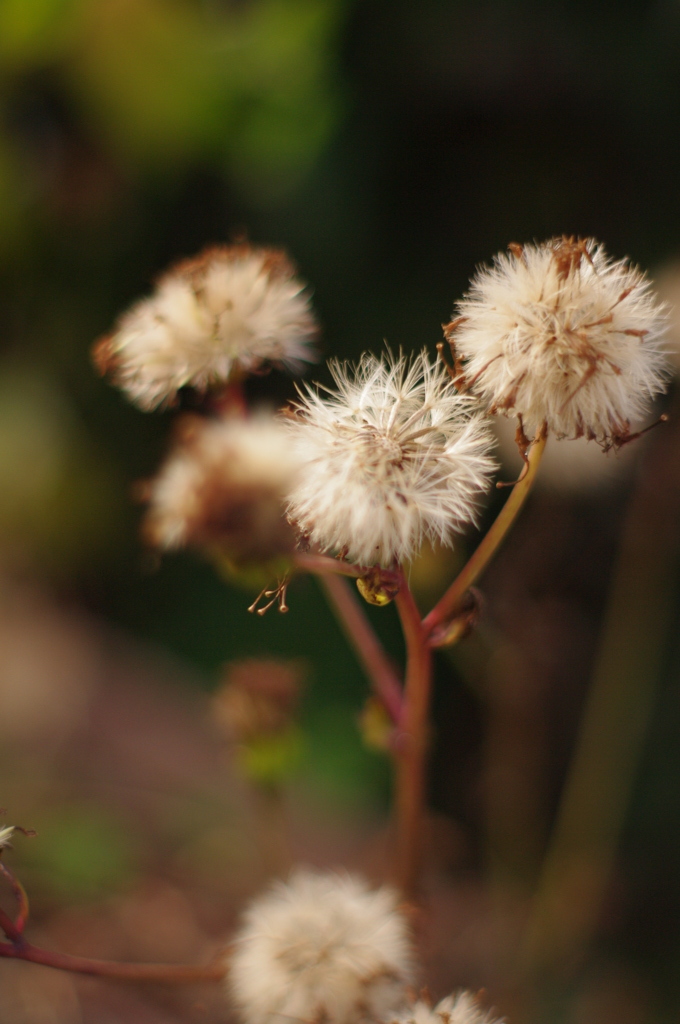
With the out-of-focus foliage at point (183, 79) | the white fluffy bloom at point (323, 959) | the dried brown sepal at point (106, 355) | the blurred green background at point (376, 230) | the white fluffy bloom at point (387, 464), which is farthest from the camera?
the out-of-focus foliage at point (183, 79)

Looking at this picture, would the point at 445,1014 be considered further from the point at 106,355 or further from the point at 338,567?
the point at 106,355

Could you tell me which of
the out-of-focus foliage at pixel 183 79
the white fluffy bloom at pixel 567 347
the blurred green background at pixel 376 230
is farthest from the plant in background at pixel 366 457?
the out-of-focus foliage at pixel 183 79

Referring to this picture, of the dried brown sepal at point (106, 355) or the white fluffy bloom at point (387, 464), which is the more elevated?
the dried brown sepal at point (106, 355)

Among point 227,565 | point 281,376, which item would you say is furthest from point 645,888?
point 281,376

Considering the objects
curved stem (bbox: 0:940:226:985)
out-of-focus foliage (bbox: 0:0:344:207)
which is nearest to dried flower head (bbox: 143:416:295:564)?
curved stem (bbox: 0:940:226:985)

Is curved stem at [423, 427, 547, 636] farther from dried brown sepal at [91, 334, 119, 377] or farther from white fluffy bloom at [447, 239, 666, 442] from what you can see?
dried brown sepal at [91, 334, 119, 377]

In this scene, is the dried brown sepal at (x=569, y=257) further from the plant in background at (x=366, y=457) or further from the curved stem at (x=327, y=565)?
the curved stem at (x=327, y=565)
